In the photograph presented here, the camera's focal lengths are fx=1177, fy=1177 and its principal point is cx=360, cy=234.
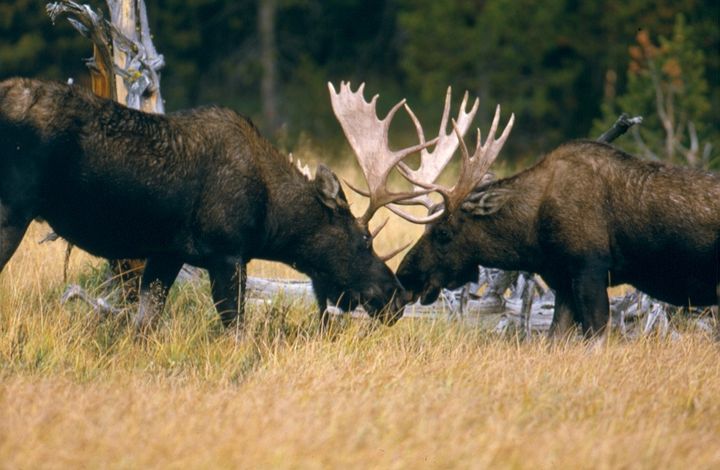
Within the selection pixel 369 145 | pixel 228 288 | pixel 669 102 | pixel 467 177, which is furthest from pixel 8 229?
pixel 669 102

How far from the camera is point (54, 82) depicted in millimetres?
6859

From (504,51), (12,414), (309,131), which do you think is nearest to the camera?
(12,414)

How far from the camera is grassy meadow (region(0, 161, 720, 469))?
16.3 feet

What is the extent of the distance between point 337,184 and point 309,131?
56.6 feet

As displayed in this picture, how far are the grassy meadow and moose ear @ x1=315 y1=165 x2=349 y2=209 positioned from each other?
81 cm

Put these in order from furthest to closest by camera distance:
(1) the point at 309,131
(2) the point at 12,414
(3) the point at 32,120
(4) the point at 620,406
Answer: (1) the point at 309,131 < (3) the point at 32,120 < (4) the point at 620,406 < (2) the point at 12,414

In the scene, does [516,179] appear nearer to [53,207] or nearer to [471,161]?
[471,161]

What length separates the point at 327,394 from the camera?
19.4 feet

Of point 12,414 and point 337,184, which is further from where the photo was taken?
point 337,184

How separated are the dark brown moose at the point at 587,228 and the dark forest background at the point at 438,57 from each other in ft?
25.7

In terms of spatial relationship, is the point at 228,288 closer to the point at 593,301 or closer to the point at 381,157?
the point at 381,157

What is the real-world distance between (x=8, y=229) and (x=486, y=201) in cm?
319

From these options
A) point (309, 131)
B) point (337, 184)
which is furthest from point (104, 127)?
point (309, 131)

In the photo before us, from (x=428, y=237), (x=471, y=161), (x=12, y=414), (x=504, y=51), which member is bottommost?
(x=12, y=414)
